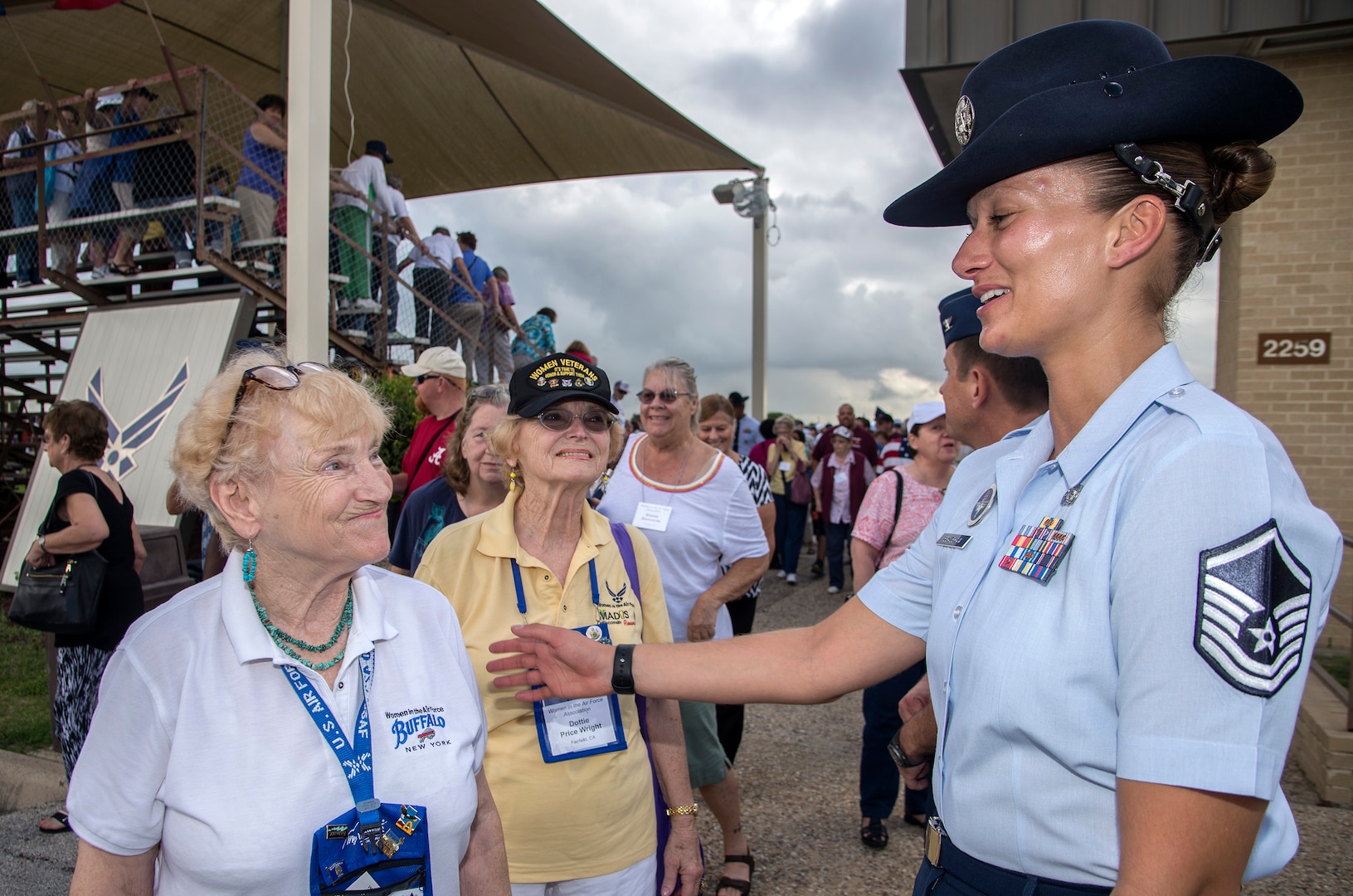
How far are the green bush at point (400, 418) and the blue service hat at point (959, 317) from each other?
213 inches

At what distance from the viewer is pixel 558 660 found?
2.04 meters

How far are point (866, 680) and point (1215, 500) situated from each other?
895 millimetres

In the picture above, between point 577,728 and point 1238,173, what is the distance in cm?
198

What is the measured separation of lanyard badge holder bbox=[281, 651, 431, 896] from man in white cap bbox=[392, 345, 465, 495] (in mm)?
3535

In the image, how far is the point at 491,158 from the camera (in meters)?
14.9

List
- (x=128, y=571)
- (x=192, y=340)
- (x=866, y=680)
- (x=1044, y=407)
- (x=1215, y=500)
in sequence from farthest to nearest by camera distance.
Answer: (x=192, y=340), (x=128, y=571), (x=1044, y=407), (x=866, y=680), (x=1215, y=500)

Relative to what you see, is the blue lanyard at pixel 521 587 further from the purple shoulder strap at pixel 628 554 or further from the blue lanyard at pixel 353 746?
the blue lanyard at pixel 353 746

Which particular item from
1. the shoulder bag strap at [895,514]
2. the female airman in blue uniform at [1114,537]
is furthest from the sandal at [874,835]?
the female airman in blue uniform at [1114,537]

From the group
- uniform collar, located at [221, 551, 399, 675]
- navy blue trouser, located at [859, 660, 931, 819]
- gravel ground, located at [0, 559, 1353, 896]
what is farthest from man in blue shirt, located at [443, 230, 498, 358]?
uniform collar, located at [221, 551, 399, 675]

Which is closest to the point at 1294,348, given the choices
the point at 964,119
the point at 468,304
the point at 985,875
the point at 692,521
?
the point at 692,521

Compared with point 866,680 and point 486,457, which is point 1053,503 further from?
point 486,457

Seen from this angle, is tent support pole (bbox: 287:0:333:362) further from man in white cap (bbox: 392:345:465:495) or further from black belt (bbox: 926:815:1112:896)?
black belt (bbox: 926:815:1112:896)

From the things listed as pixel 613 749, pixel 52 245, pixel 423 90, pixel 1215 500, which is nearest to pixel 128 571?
Result: pixel 613 749

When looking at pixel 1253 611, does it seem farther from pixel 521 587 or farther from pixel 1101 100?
pixel 521 587
